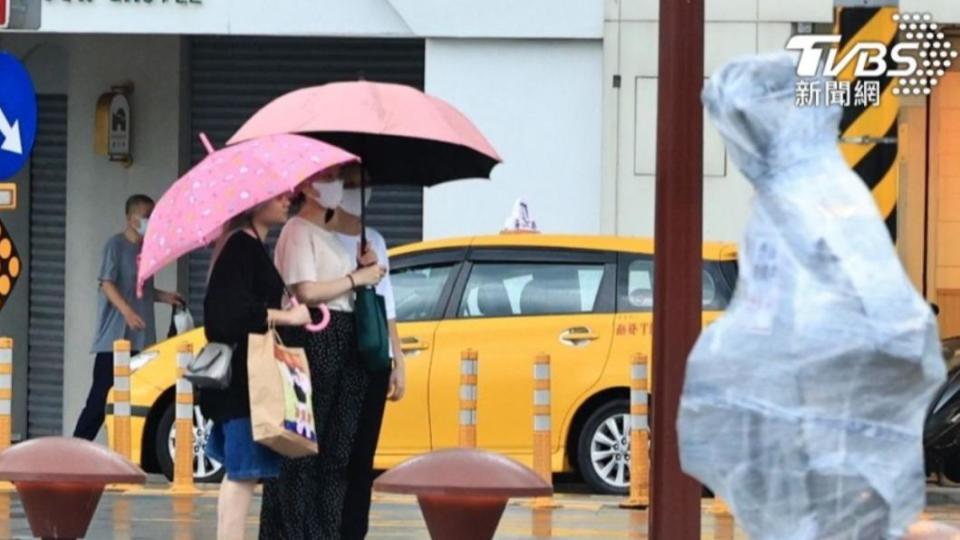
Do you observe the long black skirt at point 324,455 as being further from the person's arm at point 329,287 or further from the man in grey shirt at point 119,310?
the man in grey shirt at point 119,310

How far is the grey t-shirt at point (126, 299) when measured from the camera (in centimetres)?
1728

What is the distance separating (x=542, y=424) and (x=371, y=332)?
4774mm

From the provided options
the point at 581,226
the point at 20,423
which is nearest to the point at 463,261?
the point at 581,226

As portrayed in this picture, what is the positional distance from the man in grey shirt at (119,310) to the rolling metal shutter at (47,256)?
3.42m

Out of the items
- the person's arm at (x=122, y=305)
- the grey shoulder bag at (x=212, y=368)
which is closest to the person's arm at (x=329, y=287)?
the grey shoulder bag at (x=212, y=368)

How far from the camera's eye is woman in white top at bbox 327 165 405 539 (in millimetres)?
9391

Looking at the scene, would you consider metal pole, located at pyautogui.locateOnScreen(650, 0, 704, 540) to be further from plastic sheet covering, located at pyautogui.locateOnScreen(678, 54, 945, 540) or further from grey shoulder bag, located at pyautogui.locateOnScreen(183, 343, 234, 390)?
plastic sheet covering, located at pyautogui.locateOnScreen(678, 54, 945, 540)

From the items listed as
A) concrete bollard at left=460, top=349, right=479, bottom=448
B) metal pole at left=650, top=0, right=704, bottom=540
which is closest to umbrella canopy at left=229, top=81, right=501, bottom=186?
metal pole at left=650, top=0, right=704, bottom=540

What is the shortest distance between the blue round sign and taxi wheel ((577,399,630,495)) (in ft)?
16.3

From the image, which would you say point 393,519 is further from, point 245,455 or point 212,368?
point 212,368

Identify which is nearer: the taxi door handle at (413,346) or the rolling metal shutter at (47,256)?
the taxi door handle at (413,346)

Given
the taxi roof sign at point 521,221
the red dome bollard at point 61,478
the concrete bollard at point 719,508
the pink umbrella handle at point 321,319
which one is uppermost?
the taxi roof sign at point 521,221

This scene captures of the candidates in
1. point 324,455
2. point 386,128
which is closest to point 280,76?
point 386,128

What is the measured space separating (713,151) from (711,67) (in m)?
0.66
